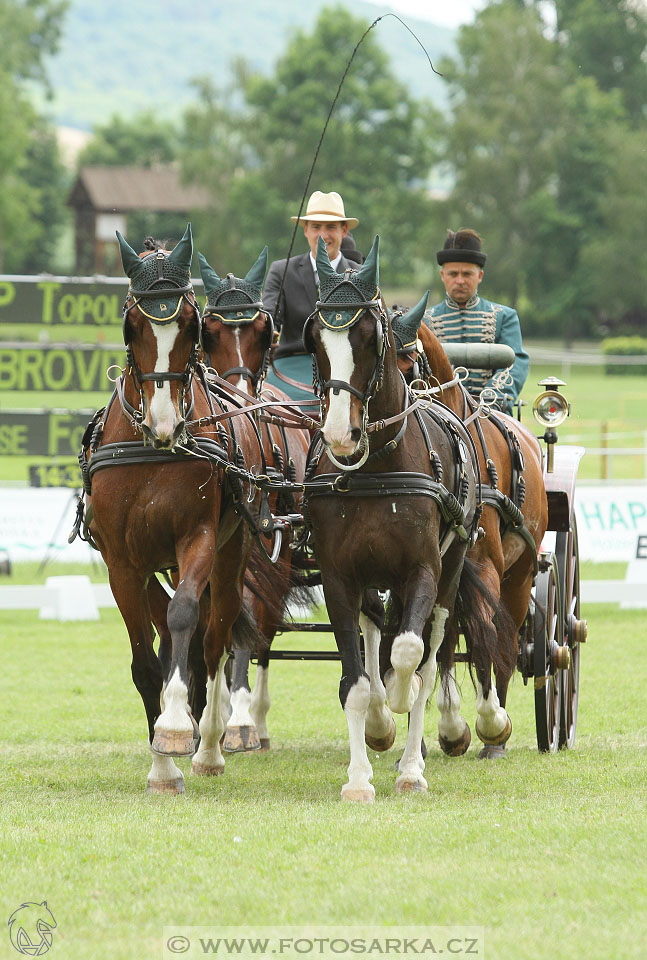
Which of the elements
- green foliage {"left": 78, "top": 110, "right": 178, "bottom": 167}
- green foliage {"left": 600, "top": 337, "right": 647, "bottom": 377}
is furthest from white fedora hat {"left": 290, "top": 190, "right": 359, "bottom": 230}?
green foliage {"left": 78, "top": 110, "right": 178, "bottom": 167}

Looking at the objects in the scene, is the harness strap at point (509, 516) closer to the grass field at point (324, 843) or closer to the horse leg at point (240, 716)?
the grass field at point (324, 843)

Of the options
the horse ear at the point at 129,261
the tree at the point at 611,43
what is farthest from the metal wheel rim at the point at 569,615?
the tree at the point at 611,43

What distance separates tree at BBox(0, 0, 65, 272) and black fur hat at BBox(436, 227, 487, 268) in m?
51.1

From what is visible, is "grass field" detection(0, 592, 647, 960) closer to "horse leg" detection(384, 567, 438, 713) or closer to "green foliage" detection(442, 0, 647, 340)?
"horse leg" detection(384, 567, 438, 713)

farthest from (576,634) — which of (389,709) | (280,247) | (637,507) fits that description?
(280,247)

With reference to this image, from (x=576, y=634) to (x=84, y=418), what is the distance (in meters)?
9.56

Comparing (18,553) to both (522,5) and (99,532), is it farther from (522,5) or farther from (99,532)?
(522,5)

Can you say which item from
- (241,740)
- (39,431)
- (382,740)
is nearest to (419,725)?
(382,740)

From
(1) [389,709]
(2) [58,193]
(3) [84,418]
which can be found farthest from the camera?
(2) [58,193]

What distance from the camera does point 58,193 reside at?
7538 centimetres

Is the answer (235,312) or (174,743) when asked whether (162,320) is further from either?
(174,743)

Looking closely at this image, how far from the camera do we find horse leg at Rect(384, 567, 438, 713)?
5672 mm

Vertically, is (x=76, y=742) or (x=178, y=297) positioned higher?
(x=178, y=297)

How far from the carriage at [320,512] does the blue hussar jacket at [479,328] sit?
2.21 ft
